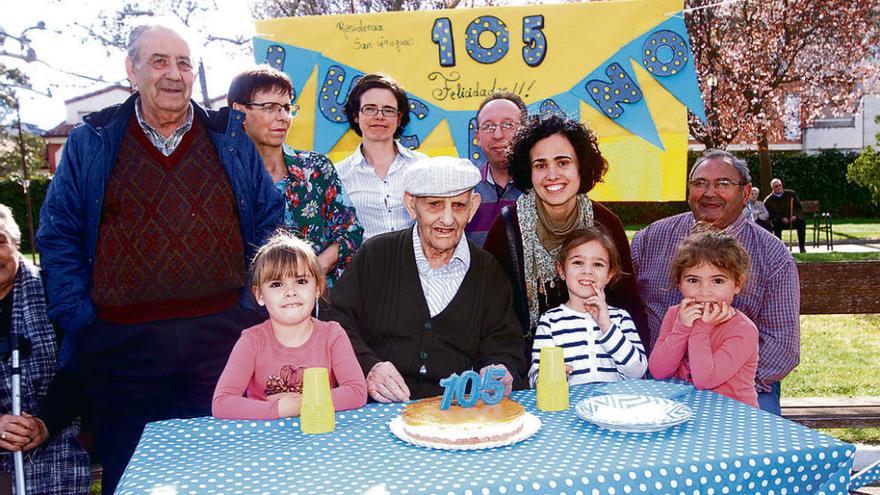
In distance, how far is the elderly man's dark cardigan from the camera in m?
2.79

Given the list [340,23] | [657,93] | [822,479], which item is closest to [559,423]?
[822,479]

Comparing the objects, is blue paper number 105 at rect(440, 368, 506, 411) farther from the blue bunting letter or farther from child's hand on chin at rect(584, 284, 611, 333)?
the blue bunting letter

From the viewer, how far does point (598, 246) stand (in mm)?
2896

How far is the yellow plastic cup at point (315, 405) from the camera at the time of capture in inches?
80.6

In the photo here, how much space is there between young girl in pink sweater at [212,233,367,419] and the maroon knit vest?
48cm

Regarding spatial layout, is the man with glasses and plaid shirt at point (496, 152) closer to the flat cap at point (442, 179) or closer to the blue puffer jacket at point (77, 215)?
the flat cap at point (442, 179)

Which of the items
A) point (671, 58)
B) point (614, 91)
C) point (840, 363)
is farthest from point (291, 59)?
point (840, 363)

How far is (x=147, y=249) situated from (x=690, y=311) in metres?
2.12

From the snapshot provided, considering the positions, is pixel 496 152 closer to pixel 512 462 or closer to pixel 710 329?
pixel 710 329

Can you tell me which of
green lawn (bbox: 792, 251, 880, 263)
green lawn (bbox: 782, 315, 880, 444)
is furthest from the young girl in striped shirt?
green lawn (bbox: 792, 251, 880, 263)

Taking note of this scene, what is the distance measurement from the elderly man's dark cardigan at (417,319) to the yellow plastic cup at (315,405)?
0.64 m

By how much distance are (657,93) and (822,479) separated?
3183 mm

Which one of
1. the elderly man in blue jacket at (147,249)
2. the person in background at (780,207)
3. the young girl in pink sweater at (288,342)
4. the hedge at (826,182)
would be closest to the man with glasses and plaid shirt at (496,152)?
the elderly man in blue jacket at (147,249)

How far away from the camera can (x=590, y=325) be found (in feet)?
9.23
